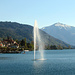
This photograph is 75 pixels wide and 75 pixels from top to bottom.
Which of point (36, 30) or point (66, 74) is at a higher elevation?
point (36, 30)

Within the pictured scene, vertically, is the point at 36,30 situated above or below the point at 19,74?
above

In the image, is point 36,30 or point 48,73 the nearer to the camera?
point 48,73

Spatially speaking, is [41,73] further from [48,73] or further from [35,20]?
[35,20]

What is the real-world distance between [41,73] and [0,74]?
38.1 feet

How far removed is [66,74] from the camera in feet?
191

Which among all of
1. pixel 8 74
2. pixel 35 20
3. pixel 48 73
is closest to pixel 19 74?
pixel 8 74

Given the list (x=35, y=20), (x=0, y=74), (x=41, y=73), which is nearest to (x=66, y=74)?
(x=41, y=73)

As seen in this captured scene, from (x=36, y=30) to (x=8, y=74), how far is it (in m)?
38.7

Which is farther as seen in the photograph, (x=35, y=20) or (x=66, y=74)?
(x=35, y=20)

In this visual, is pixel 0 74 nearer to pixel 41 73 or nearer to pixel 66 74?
pixel 41 73

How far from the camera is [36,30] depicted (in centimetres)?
9425

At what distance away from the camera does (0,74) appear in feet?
194

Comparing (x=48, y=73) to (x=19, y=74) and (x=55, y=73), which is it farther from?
(x=19, y=74)

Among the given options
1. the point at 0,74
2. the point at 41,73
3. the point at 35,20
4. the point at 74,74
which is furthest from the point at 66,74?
the point at 35,20
